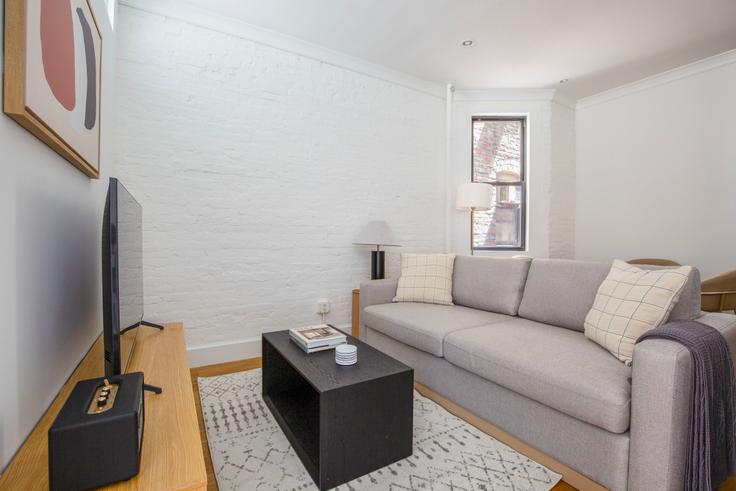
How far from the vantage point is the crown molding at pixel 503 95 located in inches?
167

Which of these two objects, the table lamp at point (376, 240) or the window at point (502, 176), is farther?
the window at point (502, 176)

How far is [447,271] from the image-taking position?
2.84m

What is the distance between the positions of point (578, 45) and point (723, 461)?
3.35 m

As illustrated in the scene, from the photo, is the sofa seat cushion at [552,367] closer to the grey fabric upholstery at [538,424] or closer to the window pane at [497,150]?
the grey fabric upholstery at [538,424]

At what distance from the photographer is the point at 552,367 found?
4.87 ft

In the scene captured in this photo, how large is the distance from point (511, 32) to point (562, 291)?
7.59 ft

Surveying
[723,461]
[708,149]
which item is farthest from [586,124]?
[723,461]

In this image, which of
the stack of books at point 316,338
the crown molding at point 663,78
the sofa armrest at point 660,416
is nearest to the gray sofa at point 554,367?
the sofa armrest at point 660,416

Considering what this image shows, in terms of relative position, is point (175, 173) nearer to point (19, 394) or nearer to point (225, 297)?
point (225, 297)

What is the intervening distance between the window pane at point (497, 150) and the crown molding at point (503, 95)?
0.87ft

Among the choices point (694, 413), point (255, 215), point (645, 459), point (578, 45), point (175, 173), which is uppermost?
point (578, 45)

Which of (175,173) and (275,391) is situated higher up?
(175,173)

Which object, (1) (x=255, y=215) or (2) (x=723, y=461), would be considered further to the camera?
(1) (x=255, y=215)

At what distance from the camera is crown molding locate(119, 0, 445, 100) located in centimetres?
257
